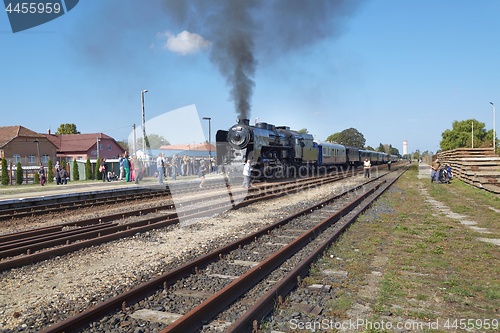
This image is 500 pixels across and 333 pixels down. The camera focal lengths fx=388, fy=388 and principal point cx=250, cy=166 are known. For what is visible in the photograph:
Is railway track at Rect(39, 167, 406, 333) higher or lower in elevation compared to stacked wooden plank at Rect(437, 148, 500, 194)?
lower

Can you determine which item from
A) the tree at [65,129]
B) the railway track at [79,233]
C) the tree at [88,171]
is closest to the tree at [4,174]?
the tree at [88,171]

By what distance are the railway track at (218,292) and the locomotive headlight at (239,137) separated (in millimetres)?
13521

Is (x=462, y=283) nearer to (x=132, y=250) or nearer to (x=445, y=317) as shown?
(x=445, y=317)

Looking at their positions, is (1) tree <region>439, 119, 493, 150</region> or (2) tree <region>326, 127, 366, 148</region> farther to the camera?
(2) tree <region>326, 127, 366, 148</region>

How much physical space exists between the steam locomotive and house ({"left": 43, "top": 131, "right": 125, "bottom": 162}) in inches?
1594

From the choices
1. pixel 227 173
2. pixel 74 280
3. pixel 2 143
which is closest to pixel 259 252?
pixel 74 280

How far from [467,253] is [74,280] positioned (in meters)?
6.26

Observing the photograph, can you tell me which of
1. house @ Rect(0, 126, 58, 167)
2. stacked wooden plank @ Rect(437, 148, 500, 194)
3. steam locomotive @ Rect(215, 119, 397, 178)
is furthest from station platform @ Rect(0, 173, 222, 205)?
house @ Rect(0, 126, 58, 167)

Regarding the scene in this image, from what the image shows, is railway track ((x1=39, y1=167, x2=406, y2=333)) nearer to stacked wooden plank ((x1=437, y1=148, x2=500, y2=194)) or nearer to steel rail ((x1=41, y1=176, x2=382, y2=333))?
steel rail ((x1=41, y1=176, x2=382, y2=333))

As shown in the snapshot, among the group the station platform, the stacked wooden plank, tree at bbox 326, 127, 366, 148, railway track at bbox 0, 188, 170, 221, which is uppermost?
tree at bbox 326, 127, 366, 148

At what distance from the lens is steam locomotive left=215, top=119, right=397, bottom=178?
21.1 m

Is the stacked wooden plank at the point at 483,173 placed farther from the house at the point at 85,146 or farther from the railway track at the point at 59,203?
the house at the point at 85,146

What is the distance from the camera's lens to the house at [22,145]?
45625mm

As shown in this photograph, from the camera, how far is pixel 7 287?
5098mm
